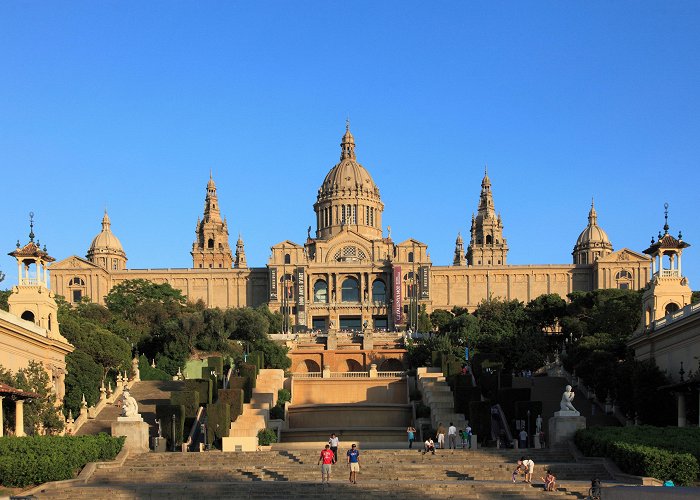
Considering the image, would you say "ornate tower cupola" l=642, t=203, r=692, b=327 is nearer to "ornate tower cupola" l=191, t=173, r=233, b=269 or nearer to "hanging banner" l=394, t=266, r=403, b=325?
"hanging banner" l=394, t=266, r=403, b=325

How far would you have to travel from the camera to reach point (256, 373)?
72.1 m

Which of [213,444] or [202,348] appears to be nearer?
[213,444]

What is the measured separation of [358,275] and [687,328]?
9569 centimetres

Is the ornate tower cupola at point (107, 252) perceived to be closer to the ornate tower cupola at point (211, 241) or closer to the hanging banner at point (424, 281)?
the ornate tower cupola at point (211, 241)

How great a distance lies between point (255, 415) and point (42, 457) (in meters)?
22.8

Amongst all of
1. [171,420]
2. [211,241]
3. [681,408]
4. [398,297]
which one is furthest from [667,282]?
[211,241]

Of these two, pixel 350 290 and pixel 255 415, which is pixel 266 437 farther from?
pixel 350 290

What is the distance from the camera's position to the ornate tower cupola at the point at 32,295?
59469 mm

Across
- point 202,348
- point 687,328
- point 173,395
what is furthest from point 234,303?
point 687,328

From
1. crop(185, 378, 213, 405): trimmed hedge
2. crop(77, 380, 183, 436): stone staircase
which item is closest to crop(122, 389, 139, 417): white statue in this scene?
crop(77, 380, 183, 436): stone staircase

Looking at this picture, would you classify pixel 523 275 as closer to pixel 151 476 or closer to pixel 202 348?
pixel 202 348

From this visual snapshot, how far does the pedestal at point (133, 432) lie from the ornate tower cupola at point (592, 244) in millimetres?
116846

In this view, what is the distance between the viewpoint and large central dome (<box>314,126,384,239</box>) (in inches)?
6555

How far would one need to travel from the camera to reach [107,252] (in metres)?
161
